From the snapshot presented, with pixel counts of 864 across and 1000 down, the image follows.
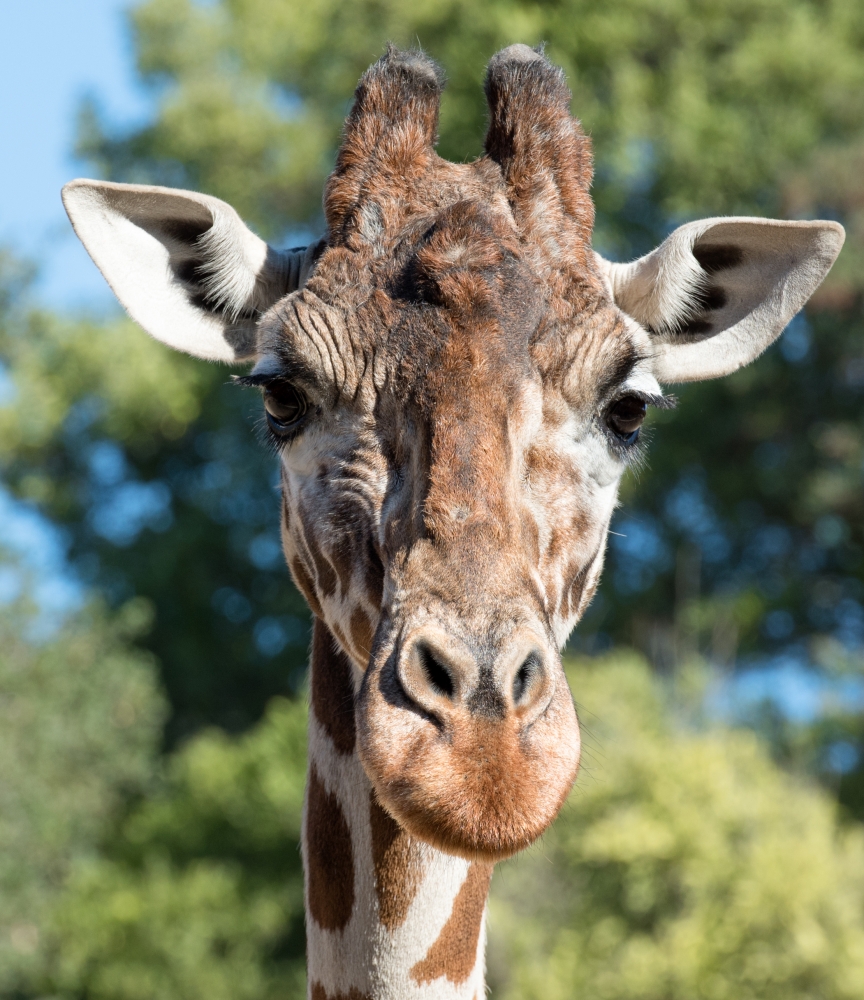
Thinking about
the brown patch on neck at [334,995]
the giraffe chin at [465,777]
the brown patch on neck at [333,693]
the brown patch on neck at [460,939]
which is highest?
the giraffe chin at [465,777]

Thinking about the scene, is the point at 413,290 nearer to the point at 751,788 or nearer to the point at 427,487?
the point at 427,487

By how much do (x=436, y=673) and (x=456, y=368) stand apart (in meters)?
0.83

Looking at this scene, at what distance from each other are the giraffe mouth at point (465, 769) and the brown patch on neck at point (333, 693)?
102cm

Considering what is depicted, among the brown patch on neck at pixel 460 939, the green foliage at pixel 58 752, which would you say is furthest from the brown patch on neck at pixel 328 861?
the green foliage at pixel 58 752

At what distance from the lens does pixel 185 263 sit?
4.36m

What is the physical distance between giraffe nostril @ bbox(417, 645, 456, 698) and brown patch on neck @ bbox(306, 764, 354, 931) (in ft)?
3.70

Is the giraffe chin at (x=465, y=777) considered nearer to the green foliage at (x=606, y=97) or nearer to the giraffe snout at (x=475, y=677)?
the giraffe snout at (x=475, y=677)

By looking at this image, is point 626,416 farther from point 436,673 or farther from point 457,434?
point 436,673

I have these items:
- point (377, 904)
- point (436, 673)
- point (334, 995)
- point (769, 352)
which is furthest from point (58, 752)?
point (436, 673)

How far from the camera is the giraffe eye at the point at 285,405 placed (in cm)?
370

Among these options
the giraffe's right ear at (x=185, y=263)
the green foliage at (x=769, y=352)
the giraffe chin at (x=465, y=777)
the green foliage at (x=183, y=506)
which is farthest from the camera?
the green foliage at (x=183, y=506)

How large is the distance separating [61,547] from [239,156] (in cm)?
1070

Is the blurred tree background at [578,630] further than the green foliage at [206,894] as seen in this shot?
No

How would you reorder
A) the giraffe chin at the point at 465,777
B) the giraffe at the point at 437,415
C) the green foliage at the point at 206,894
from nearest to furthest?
the giraffe chin at the point at 465,777 → the giraffe at the point at 437,415 → the green foliage at the point at 206,894
